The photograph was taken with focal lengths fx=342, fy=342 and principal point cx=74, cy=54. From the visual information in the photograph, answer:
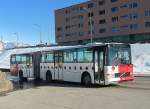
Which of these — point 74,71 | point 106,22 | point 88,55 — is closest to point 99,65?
point 88,55

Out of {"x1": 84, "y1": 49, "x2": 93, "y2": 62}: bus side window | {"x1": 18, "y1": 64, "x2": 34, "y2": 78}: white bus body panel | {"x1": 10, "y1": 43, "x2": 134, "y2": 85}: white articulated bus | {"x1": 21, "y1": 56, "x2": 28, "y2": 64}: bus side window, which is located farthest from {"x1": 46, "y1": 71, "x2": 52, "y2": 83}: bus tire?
{"x1": 84, "y1": 49, "x2": 93, "y2": 62}: bus side window

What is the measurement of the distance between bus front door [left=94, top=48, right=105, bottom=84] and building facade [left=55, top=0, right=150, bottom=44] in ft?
189

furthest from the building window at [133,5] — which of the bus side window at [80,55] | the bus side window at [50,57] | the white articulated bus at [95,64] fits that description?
the bus side window at [80,55]

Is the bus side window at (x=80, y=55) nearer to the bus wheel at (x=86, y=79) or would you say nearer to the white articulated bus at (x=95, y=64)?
the white articulated bus at (x=95, y=64)

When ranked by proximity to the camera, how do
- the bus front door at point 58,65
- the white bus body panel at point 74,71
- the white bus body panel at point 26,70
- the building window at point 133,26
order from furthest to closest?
the building window at point 133,26, the white bus body panel at point 26,70, the bus front door at point 58,65, the white bus body panel at point 74,71

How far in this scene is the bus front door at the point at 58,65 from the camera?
80.9 feet

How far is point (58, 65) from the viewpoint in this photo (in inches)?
985

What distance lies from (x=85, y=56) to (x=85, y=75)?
1.22m

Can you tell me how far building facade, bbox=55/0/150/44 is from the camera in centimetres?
9031

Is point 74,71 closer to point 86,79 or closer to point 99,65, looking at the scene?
point 86,79

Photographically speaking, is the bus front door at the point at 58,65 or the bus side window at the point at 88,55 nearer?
the bus side window at the point at 88,55

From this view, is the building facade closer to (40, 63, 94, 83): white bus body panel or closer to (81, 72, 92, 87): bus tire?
(40, 63, 94, 83): white bus body panel

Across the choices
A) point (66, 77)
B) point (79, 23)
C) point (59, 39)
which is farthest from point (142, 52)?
point (59, 39)

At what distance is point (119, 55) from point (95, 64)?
1536 millimetres
